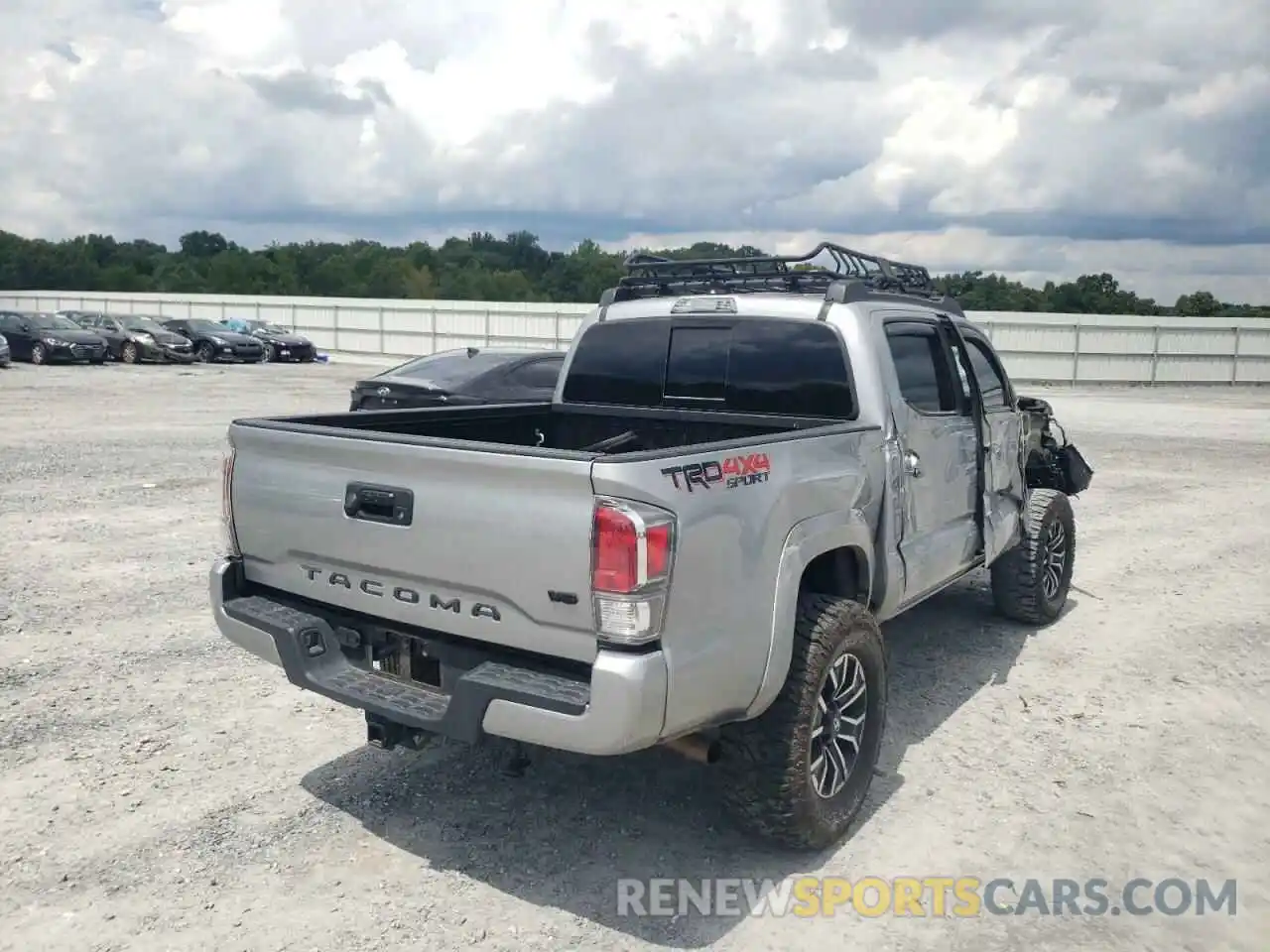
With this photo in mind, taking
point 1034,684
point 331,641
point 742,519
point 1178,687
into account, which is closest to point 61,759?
point 331,641

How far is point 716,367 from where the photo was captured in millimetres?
5324

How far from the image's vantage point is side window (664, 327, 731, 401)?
209 inches

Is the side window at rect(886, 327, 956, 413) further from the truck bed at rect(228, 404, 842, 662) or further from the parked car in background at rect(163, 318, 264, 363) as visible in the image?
the parked car in background at rect(163, 318, 264, 363)

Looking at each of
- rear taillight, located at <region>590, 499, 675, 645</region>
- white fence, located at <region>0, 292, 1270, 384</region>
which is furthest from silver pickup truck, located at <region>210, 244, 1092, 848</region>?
white fence, located at <region>0, 292, 1270, 384</region>

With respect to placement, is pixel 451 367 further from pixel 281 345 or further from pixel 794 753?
pixel 281 345

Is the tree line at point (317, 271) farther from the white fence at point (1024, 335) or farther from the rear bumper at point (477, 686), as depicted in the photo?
the rear bumper at point (477, 686)

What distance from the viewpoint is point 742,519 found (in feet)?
11.7

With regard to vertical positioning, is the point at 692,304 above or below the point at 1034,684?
above

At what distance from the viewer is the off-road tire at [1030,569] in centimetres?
686

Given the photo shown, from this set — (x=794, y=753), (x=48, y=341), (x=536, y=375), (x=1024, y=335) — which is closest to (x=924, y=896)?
(x=794, y=753)

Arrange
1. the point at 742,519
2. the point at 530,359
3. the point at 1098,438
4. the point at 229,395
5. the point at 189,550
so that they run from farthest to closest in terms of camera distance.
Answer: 1. the point at 229,395
2. the point at 1098,438
3. the point at 530,359
4. the point at 189,550
5. the point at 742,519

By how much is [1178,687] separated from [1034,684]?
2.57 ft

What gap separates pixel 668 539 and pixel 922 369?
2640 mm

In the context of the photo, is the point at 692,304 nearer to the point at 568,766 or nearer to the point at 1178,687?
the point at 568,766
